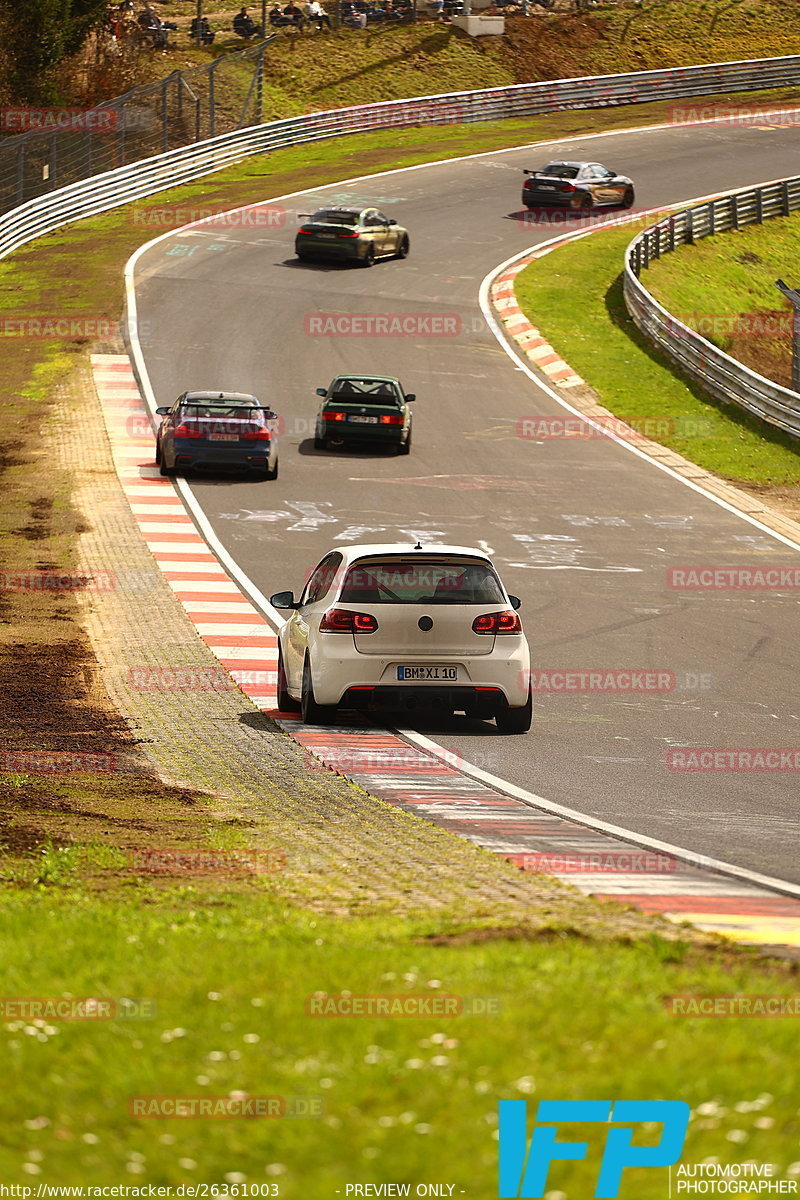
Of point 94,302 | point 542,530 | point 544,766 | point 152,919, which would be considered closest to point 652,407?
point 542,530

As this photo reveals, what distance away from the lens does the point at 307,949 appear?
6.35 metres

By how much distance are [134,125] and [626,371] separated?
24.4 m

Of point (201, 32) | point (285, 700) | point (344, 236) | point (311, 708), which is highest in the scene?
point (201, 32)

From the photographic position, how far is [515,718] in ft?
45.8

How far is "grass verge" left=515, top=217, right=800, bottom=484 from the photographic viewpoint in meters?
32.4

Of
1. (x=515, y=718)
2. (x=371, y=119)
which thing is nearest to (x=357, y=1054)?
(x=515, y=718)

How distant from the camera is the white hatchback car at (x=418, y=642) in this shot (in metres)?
13.6

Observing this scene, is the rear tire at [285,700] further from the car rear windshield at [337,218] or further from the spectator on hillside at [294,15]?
the spectator on hillside at [294,15]

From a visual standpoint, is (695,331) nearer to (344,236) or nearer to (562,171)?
(344,236)

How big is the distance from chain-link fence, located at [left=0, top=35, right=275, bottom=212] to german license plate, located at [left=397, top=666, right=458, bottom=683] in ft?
120

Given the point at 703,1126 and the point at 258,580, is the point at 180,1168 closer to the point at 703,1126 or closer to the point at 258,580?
the point at 703,1126

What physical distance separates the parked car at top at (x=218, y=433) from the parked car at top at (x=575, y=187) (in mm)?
27092

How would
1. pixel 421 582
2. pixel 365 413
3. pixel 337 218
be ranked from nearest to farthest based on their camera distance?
pixel 421 582
pixel 365 413
pixel 337 218

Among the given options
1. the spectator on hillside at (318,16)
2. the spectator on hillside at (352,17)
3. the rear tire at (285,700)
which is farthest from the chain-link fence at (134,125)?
the rear tire at (285,700)
